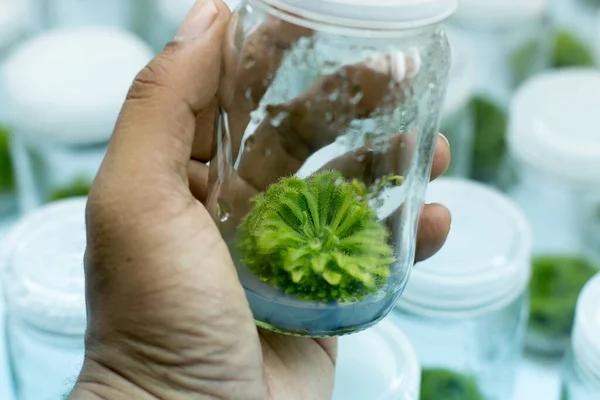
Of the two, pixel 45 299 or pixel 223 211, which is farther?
pixel 45 299

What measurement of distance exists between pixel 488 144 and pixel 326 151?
0.54 metres

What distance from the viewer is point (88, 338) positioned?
498 mm

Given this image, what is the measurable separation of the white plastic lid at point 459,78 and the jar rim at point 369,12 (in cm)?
45

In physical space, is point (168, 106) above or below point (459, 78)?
above

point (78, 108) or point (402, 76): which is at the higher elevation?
point (402, 76)

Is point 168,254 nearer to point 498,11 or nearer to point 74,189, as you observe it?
point 74,189

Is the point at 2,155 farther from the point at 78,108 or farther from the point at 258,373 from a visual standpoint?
the point at 258,373

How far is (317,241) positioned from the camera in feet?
1.49

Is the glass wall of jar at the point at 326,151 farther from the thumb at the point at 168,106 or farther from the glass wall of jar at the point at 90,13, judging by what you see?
the glass wall of jar at the point at 90,13

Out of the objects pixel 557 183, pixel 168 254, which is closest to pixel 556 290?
pixel 557 183

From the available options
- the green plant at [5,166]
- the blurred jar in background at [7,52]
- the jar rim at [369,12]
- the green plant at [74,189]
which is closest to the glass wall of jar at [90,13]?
the blurred jar in background at [7,52]

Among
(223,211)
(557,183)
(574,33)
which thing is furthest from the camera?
(574,33)

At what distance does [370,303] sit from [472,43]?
65 cm

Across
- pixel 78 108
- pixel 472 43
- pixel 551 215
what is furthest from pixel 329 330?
pixel 472 43
